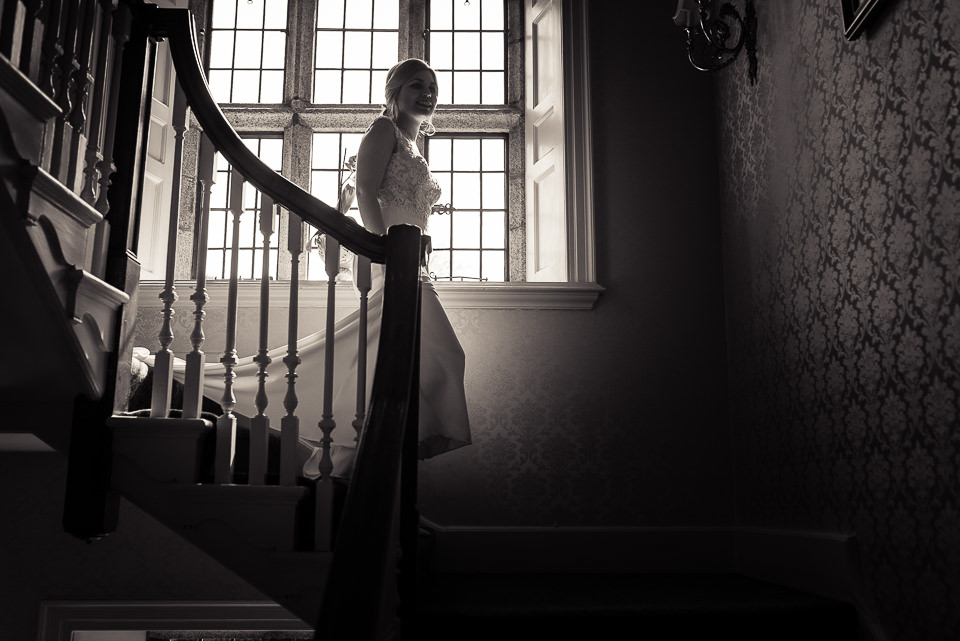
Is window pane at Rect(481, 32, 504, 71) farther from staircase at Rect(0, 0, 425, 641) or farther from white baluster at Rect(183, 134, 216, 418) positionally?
white baluster at Rect(183, 134, 216, 418)

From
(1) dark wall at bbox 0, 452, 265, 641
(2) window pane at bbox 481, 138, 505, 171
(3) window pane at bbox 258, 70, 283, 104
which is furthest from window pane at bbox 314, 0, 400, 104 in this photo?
(1) dark wall at bbox 0, 452, 265, 641

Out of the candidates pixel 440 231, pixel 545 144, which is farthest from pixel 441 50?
pixel 440 231

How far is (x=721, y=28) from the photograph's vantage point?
3.15m

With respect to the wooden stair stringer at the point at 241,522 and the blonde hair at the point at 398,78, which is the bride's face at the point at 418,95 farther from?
the wooden stair stringer at the point at 241,522

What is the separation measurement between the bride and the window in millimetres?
815

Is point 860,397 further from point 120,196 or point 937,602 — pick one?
point 120,196

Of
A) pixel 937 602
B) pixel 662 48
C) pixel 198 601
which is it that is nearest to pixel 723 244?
pixel 662 48

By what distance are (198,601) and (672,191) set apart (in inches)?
103

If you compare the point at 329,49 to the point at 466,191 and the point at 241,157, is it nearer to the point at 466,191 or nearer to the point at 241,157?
the point at 466,191

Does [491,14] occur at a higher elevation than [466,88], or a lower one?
higher

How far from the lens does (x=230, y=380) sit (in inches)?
84.6

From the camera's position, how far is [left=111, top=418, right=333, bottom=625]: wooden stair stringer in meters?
2.11

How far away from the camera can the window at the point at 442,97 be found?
4070 millimetres

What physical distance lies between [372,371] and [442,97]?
2063 mm
